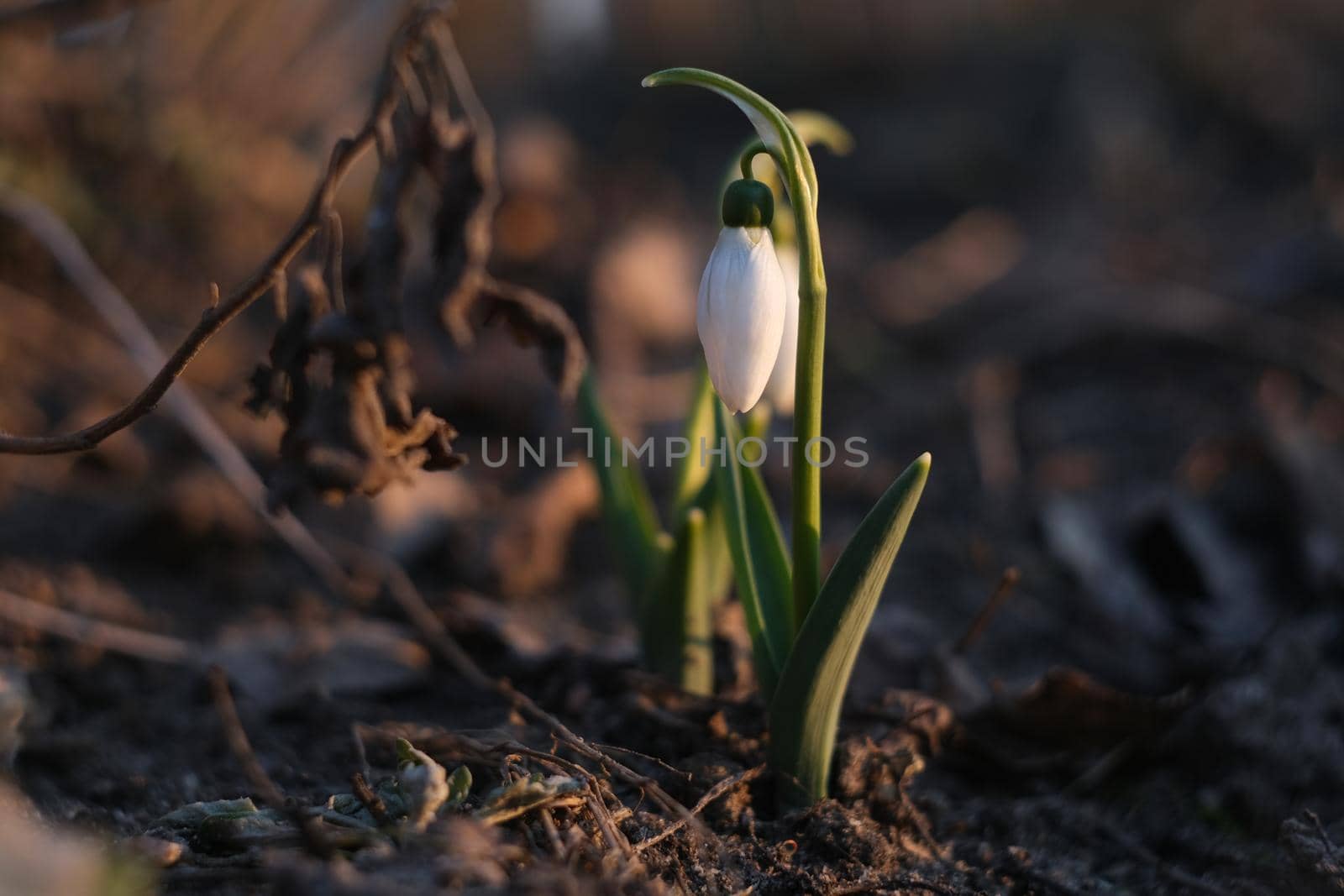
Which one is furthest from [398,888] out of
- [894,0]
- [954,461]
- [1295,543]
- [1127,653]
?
[894,0]

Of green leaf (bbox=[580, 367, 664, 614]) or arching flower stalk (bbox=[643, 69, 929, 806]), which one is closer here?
arching flower stalk (bbox=[643, 69, 929, 806])

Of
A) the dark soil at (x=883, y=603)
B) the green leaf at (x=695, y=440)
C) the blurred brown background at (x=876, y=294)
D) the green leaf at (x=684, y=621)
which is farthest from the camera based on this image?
the blurred brown background at (x=876, y=294)

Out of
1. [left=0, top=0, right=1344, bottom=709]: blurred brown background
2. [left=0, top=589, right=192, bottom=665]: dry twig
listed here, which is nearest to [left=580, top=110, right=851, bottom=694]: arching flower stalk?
[left=0, top=0, right=1344, bottom=709]: blurred brown background

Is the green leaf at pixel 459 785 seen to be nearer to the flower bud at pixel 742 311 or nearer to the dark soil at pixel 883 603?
the dark soil at pixel 883 603

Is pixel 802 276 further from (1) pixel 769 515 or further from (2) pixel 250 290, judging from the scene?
(2) pixel 250 290

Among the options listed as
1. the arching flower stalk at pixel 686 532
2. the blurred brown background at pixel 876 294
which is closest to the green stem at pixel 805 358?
the arching flower stalk at pixel 686 532

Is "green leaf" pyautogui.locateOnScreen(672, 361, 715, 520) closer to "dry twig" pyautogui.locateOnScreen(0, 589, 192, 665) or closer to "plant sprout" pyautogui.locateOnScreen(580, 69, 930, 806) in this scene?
"plant sprout" pyautogui.locateOnScreen(580, 69, 930, 806)
